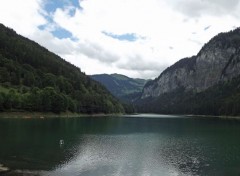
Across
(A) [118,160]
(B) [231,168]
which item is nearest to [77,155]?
(A) [118,160]

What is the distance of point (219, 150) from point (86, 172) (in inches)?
1768

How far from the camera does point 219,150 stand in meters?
92.6

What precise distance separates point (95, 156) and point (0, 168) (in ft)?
78.8

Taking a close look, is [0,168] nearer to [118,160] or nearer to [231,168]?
[118,160]

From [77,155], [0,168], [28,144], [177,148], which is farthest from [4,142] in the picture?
[177,148]

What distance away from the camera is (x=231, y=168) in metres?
68.2

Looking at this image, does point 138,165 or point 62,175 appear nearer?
point 62,175

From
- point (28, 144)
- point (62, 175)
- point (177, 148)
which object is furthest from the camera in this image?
point (177, 148)

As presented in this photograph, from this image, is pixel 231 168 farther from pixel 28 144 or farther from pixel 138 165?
pixel 28 144

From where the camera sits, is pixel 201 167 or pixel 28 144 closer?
pixel 201 167

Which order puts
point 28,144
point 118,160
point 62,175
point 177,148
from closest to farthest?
point 62,175
point 118,160
point 28,144
point 177,148

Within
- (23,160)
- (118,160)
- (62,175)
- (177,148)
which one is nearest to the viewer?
(62,175)

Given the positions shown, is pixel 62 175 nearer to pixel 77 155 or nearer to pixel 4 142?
pixel 77 155

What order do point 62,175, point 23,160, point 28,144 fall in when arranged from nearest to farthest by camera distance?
point 62,175
point 23,160
point 28,144
